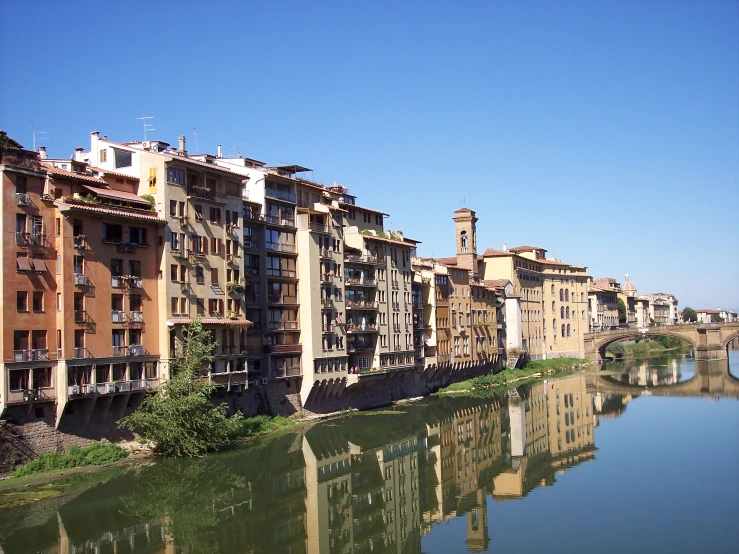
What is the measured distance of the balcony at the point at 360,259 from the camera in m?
61.7

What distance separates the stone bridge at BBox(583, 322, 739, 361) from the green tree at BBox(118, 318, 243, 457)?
77.0 m

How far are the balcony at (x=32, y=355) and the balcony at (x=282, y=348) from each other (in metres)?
16.9

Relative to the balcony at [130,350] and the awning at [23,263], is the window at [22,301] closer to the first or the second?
the awning at [23,263]

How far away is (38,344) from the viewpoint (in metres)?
37.4

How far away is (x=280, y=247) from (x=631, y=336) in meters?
68.6

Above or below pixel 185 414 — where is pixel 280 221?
above

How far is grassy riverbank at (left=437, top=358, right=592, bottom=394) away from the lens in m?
76.4

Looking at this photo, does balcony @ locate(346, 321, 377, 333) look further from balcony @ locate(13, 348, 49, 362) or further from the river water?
balcony @ locate(13, 348, 49, 362)

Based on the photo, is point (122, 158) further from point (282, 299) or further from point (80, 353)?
point (282, 299)

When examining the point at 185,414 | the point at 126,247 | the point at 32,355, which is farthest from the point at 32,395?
the point at 126,247

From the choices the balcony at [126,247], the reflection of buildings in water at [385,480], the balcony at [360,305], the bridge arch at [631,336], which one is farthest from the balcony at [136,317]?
the bridge arch at [631,336]

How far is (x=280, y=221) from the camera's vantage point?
5503cm

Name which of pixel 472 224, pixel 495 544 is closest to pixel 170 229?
pixel 495 544

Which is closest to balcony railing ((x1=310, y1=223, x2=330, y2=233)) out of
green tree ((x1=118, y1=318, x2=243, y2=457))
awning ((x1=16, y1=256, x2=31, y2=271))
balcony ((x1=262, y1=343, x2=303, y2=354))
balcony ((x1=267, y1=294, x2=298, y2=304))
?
balcony ((x1=267, y1=294, x2=298, y2=304))
